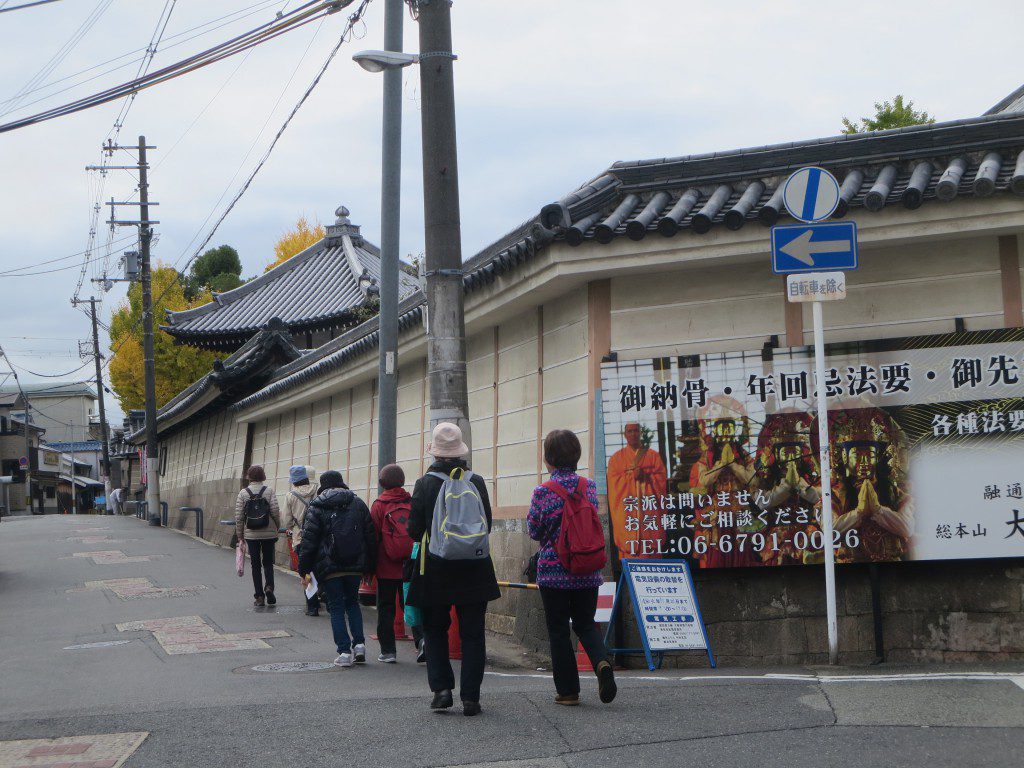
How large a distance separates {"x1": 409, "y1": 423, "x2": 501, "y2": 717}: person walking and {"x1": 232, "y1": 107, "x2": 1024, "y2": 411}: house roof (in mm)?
3082

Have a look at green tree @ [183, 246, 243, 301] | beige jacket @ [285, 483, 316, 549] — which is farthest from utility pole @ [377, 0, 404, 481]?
green tree @ [183, 246, 243, 301]

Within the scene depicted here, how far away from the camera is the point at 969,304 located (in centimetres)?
905

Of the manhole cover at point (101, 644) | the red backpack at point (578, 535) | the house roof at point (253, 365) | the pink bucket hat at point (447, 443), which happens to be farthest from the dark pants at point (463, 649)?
the house roof at point (253, 365)

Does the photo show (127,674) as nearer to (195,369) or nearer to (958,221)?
(958,221)

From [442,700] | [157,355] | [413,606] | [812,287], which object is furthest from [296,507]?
[157,355]

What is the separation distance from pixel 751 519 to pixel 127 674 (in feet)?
17.9

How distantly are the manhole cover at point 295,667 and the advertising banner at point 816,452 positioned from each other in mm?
2744

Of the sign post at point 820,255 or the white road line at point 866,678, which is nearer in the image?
the white road line at point 866,678

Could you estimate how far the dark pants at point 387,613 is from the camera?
9680 millimetres

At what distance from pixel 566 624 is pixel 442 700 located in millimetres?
951

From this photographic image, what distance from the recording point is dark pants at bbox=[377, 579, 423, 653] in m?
9.68

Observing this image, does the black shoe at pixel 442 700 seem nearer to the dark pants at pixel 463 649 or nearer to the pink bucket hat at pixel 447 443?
the dark pants at pixel 463 649

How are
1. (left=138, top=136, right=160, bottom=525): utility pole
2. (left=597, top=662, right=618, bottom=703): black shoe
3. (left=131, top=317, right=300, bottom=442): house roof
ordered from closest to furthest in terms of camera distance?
(left=597, top=662, right=618, bottom=703): black shoe
(left=131, top=317, right=300, bottom=442): house roof
(left=138, top=136, right=160, bottom=525): utility pole

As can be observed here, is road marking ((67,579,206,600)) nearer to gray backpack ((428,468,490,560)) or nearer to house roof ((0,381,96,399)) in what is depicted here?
gray backpack ((428,468,490,560))
